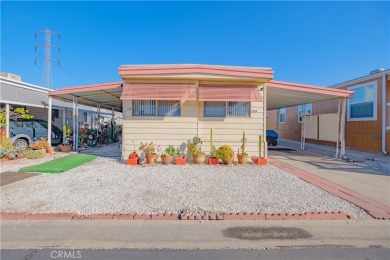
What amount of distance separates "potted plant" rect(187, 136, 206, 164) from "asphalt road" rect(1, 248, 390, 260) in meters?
4.34

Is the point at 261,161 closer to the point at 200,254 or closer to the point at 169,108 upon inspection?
the point at 169,108

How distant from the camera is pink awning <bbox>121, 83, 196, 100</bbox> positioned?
6770mm

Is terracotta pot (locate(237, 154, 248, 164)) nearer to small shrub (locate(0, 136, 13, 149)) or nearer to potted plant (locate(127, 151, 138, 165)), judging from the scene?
potted plant (locate(127, 151, 138, 165))

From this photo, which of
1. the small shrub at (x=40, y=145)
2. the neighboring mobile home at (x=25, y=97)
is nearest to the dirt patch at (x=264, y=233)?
the small shrub at (x=40, y=145)

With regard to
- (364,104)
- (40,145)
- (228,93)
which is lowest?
(40,145)

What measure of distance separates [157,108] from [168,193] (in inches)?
146

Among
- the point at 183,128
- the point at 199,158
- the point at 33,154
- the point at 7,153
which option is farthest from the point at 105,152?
the point at 199,158

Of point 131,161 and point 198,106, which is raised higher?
point 198,106

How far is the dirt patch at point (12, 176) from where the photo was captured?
16.7ft

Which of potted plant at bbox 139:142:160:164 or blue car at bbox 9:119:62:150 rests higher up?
blue car at bbox 9:119:62:150

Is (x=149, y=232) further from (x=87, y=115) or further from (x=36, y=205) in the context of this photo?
(x=87, y=115)

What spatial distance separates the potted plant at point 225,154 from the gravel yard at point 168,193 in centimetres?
73

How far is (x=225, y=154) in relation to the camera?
22.1 feet

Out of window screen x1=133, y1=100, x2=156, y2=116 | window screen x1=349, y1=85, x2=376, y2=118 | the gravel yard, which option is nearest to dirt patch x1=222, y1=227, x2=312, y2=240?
the gravel yard
